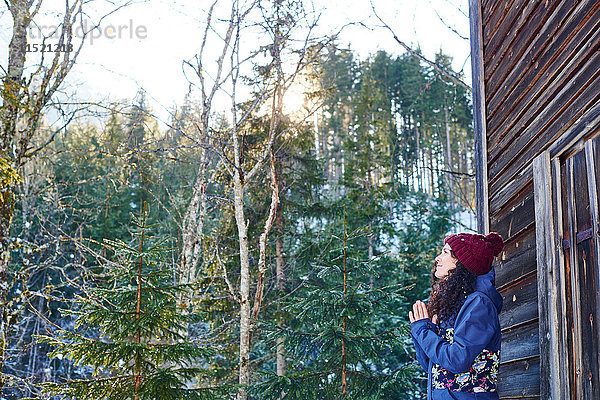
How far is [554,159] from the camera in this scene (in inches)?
105

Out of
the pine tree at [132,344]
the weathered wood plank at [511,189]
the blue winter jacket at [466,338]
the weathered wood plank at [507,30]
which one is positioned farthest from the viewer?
the pine tree at [132,344]

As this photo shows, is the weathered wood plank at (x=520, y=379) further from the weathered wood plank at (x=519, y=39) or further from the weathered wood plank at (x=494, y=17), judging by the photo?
the weathered wood plank at (x=494, y=17)

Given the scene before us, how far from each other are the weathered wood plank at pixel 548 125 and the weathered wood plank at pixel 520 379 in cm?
121

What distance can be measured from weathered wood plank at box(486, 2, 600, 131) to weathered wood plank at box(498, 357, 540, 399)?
5.18 ft

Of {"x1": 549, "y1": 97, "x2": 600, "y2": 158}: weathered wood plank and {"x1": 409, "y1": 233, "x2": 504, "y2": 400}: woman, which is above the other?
{"x1": 549, "y1": 97, "x2": 600, "y2": 158}: weathered wood plank

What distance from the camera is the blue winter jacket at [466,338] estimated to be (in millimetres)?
2350

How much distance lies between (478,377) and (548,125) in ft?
4.68

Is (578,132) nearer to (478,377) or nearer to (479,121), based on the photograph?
(478,377)

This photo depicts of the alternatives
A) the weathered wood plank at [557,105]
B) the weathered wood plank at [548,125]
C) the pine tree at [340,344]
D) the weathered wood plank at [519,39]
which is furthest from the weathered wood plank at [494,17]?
the pine tree at [340,344]

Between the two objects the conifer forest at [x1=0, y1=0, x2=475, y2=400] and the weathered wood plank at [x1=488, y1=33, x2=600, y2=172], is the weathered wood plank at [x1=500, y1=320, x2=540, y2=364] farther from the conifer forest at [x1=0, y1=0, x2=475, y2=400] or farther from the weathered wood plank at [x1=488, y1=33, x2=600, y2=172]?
the conifer forest at [x1=0, y1=0, x2=475, y2=400]

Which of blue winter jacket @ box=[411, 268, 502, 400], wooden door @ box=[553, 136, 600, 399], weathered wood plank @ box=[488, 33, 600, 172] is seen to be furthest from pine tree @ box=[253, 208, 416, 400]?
wooden door @ box=[553, 136, 600, 399]

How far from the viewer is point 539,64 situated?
10.0 feet

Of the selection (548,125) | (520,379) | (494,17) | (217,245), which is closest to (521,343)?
(520,379)

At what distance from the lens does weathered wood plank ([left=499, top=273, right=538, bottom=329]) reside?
116 inches
